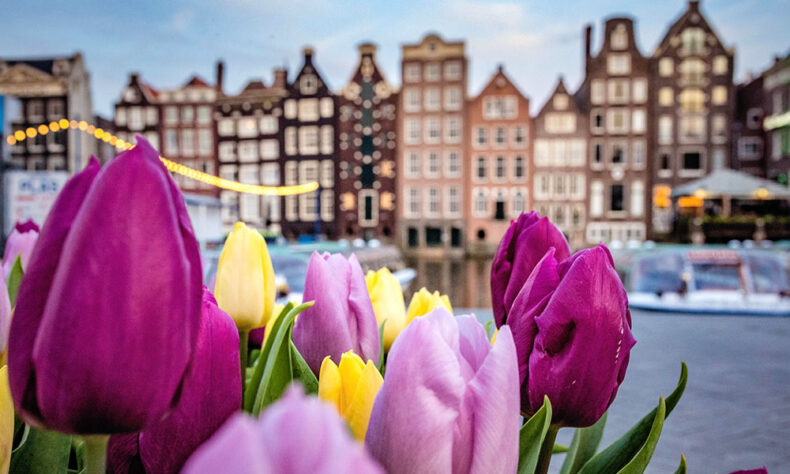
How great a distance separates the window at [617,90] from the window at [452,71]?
22.3 ft

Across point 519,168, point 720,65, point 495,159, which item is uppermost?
point 720,65

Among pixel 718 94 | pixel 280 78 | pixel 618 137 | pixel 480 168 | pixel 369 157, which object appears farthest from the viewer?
pixel 280 78

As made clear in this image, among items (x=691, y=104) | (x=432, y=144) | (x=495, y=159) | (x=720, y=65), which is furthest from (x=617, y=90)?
(x=432, y=144)

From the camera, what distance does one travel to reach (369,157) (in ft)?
96.2

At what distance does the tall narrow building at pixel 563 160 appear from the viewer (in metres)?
27.6

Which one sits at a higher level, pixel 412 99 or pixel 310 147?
pixel 412 99

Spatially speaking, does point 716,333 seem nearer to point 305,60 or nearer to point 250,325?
point 250,325

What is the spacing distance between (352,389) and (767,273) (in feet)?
29.8

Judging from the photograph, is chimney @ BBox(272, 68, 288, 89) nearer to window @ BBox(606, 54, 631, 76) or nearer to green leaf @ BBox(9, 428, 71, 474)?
window @ BBox(606, 54, 631, 76)

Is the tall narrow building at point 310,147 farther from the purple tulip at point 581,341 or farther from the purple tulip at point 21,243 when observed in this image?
the purple tulip at point 581,341

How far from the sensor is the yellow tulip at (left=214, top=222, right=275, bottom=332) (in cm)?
53

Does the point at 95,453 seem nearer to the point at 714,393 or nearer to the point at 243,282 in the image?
the point at 243,282

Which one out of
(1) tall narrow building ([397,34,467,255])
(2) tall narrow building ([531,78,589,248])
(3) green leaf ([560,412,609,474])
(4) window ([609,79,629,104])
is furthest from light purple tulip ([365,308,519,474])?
(4) window ([609,79,629,104])

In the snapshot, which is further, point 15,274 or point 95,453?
point 15,274
